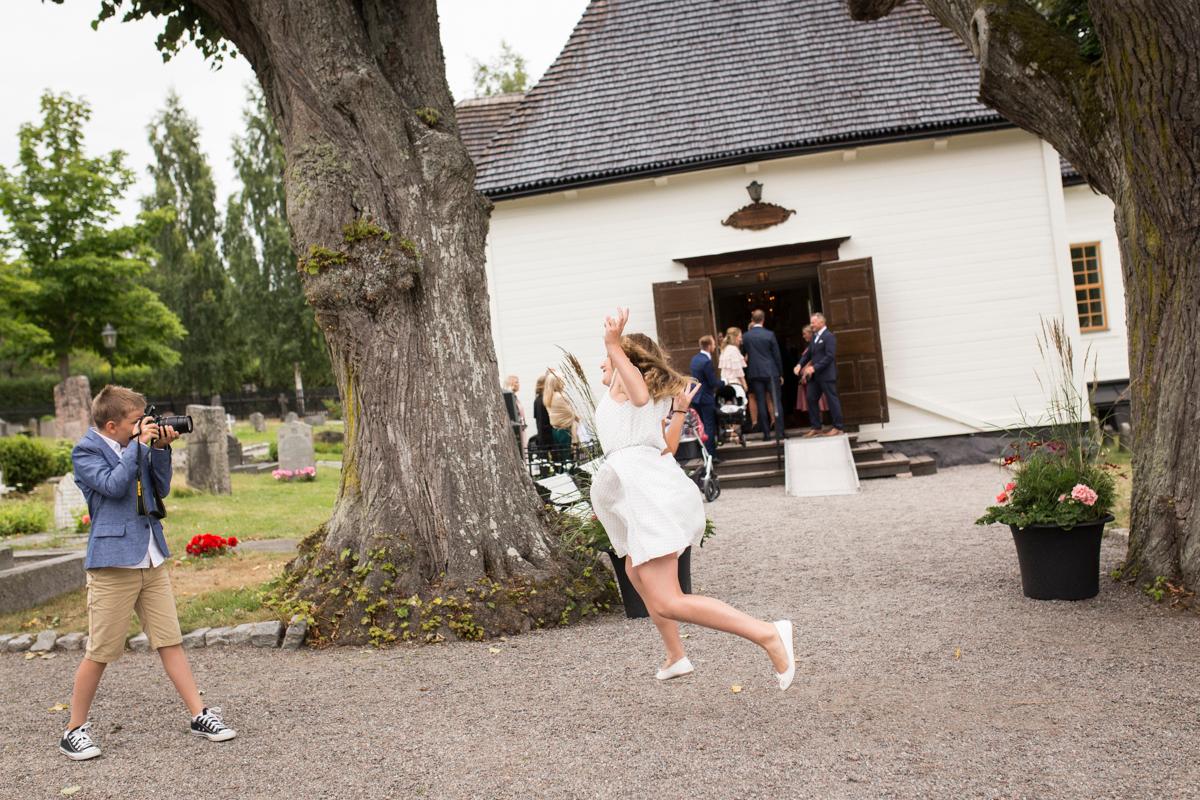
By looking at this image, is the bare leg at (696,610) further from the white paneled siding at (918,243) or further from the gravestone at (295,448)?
the gravestone at (295,448)

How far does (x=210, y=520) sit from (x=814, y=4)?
12.8m

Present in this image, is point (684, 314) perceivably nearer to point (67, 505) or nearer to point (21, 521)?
point (67, 505)

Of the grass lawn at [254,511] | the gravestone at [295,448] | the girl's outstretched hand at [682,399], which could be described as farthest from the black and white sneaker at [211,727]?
the gravestone at [295,448]

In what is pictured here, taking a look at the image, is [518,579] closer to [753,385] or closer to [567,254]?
[753,385]

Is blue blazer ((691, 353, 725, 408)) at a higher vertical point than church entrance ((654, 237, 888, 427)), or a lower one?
lower

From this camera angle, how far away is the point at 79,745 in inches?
183

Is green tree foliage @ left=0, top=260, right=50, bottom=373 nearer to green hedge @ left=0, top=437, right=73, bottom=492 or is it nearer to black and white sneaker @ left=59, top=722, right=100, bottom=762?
green hedge @ left=0, top=437, right=73, bottom=492

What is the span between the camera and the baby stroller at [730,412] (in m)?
14.3

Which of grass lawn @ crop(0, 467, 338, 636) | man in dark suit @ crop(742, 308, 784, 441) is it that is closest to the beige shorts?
grass lawn @ crop(0, 467, 338, 636)

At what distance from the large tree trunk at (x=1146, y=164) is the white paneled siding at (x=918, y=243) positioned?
29.6ft

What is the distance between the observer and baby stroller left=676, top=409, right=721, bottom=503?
12.3 meters

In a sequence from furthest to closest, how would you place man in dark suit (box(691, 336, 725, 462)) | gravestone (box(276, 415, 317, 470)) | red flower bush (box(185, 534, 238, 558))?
gravestone (box(276, 415, 317, 470))
man in dark suit (box(691, 336, 725, 462))
red flower bush (box(185, 534, 238, 558))

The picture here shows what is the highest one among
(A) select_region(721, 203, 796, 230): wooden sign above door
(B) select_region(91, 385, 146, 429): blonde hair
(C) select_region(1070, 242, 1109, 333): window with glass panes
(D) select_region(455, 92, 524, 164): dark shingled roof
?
(D) select_region(455, 92, 524, 164): dark shingled roof

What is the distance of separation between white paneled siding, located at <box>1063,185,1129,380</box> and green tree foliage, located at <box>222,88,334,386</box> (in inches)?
1102
